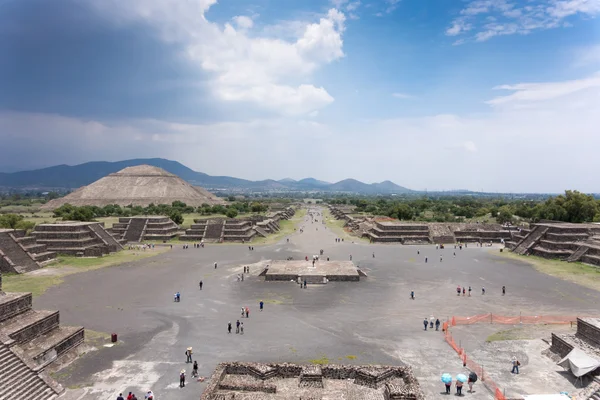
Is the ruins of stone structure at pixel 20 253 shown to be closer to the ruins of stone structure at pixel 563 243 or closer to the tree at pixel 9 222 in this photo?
the tree at pixel 9 222

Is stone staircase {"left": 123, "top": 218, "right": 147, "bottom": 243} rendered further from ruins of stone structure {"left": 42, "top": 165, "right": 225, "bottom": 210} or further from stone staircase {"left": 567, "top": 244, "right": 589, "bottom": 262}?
ruins of stone structure {"left": 42, "top": 165, "right": 225, "bottom": 210}

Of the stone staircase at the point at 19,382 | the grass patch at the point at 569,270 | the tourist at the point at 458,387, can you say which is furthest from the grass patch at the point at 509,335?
the stone staircase at the point at 19,382

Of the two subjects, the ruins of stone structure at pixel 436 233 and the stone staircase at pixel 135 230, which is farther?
the ruins of stone structure at pixel 436 233

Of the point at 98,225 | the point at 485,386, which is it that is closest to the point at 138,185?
the point at 98,225

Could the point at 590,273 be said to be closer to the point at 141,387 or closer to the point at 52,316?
the point at 141,387

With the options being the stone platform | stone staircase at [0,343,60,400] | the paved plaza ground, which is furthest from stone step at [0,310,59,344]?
the stone platform

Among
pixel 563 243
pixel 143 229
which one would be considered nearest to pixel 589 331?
pixel 563 243

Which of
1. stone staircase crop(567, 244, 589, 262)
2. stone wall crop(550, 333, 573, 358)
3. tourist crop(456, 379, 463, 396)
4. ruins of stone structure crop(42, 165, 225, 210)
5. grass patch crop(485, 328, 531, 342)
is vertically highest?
ruins of stone structure crop(42, 165, 225, 210)

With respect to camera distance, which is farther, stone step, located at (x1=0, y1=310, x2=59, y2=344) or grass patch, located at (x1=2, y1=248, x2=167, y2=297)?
grass patch, located at (x1=2, y1=248, x2=167, y2=297)
